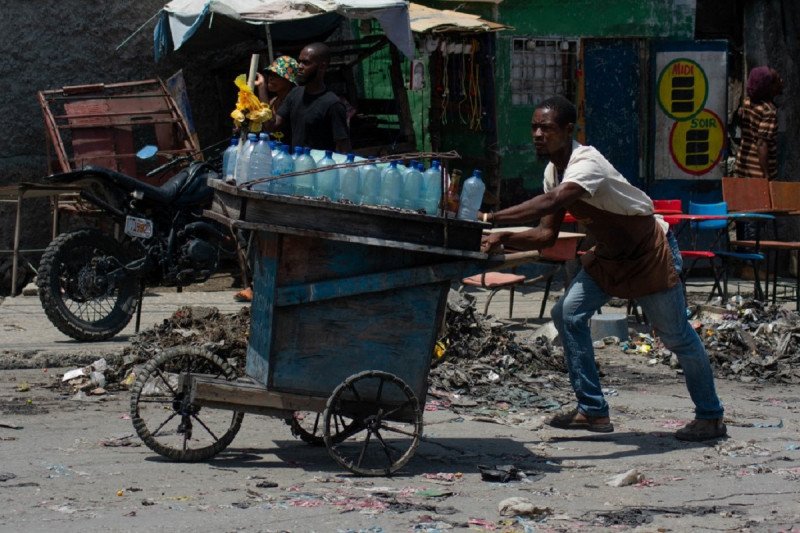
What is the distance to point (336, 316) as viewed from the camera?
646 centimetres

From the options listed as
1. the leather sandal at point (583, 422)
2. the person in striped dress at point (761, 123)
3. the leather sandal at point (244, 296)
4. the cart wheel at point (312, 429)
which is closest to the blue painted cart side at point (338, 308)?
the cart wheel at point (312, 429)

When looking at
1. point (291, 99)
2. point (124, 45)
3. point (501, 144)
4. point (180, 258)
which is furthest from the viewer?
point (501, 144)

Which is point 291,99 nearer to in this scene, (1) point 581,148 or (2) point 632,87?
(1) point 581,148

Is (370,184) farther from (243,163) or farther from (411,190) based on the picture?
(243,163)

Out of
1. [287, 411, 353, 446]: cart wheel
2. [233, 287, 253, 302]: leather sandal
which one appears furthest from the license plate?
[287, 411, 353, 446]: cart wheel

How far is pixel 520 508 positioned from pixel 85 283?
16.3 feet

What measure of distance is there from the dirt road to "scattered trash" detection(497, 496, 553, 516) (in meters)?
0.02

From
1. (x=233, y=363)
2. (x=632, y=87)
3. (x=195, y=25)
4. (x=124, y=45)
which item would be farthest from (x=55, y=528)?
(x=632, y=87)

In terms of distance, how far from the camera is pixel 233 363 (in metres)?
8.60

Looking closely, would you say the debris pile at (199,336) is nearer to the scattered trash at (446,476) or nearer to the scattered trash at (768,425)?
the scattered trash at (446,476)

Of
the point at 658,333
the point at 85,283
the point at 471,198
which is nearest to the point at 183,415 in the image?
the point at 471,198

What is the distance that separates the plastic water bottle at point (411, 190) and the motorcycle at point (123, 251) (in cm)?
343

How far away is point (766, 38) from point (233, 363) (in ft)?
30.5

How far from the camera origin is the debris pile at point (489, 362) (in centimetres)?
873
